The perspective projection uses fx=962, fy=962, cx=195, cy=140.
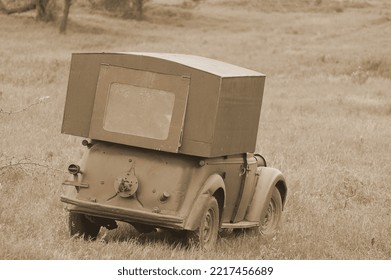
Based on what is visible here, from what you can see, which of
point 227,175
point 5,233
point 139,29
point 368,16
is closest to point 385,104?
point 227,175

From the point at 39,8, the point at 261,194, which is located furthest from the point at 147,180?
the point at 39,8

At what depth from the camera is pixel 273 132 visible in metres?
19.3

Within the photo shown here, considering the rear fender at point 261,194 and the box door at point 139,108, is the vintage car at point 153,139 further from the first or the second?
the rear fender at point 261,194

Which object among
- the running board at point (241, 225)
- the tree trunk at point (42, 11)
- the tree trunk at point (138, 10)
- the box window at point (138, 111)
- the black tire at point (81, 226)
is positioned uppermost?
the tree trunk at point (138, 10)

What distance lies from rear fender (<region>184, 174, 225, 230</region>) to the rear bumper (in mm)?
107

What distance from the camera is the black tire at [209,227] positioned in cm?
885

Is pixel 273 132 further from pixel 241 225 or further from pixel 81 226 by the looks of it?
pixel 81 226

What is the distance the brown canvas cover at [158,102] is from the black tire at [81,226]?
31.0 inches

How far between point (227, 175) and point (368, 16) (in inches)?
1950

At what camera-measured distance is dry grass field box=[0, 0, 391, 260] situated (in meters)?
9.41

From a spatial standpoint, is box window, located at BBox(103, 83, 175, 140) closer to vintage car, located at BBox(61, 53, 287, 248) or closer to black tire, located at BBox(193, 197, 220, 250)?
vintage car, located at BBox(61, 53, 287, 248)

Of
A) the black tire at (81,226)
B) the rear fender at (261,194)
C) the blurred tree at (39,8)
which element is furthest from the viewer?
the blurred tree at (39,8)

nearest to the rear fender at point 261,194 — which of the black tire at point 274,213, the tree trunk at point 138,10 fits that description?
the black tire at point 274,213

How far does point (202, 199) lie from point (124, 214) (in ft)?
2.37
